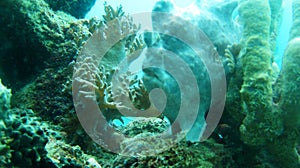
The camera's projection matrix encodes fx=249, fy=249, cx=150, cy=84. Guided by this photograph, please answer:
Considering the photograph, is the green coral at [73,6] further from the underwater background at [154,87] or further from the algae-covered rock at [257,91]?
the algae-covered rock at [257,91]

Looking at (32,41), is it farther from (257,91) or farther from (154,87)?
(257,91)

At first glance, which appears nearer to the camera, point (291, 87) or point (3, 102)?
point (3, 102)

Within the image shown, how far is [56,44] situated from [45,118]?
4.08 feet

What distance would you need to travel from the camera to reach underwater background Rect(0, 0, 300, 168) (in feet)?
7.74

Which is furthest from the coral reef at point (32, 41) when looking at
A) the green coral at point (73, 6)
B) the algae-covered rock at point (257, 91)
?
the algae-covered rock at point (257, 91)

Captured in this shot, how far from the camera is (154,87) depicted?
2963mm

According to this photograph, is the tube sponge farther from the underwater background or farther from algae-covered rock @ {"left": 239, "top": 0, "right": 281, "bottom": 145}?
algae-covered rock @ {"left": 239, "top": 0, "right": 281, "bottom": 145}

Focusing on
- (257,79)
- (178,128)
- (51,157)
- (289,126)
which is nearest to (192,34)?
(257,79)

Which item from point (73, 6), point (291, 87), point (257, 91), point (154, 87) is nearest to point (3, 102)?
point (154, 87)

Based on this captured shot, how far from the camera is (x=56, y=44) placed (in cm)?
394

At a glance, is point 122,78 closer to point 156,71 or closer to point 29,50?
point 156,71

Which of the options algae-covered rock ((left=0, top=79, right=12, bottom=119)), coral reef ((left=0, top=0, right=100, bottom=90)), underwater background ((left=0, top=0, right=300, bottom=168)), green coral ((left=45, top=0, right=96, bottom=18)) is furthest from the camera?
green coral ((left=45, top=0, right=96, bottom=18))

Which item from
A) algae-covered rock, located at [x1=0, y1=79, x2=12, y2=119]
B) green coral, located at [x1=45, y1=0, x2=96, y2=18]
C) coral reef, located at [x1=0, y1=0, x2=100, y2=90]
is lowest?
algae-covered rock, located at [x1=0, y1=79, x2=12, y2=119]

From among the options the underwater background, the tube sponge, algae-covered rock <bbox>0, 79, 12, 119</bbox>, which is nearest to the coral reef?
the underwater background
